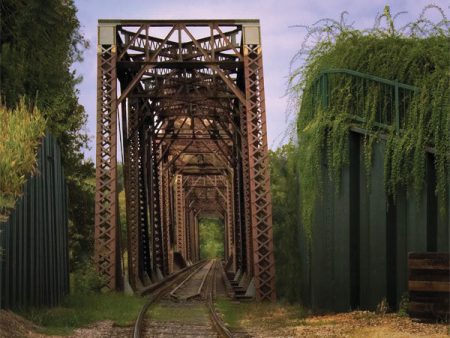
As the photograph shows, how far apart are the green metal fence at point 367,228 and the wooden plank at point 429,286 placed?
2.63 feet

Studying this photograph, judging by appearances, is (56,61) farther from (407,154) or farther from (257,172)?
(407,154)

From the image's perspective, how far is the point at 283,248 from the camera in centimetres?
2328

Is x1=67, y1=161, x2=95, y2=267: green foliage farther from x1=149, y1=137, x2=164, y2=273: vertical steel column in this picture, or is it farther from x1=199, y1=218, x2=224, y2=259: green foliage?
x1=199, y1=218, x2=224, y2=259: green foliage

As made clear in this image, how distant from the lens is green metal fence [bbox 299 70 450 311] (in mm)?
10984

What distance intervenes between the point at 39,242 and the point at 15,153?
274 cm

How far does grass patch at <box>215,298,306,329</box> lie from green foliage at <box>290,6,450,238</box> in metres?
1.92

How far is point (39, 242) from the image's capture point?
13.3 metres

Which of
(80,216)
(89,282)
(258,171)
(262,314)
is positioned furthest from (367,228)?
(80,216)

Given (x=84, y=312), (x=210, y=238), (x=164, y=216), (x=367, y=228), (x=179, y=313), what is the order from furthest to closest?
1. (x=210, y=238)
2. (x=164, y=216)
3. (x=179, y=313)
4. (x=84, y=312)
5. (x=367, y=228)

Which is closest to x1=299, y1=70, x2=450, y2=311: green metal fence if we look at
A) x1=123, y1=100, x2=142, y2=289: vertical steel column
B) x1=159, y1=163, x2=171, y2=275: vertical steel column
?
x1=123, y1=100, x2=142, y2=289: vertical steel column

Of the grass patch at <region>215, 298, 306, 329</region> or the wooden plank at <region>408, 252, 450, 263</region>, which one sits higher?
the wooden plank at <region>408, 252, 450, 263</region>

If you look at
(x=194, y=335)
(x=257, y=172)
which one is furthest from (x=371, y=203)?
(x=257, y=172)

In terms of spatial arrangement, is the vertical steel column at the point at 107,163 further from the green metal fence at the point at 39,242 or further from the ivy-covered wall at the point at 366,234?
the ivy-covered wall at the point at 366,234

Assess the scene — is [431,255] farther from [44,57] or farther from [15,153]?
[44,57]
